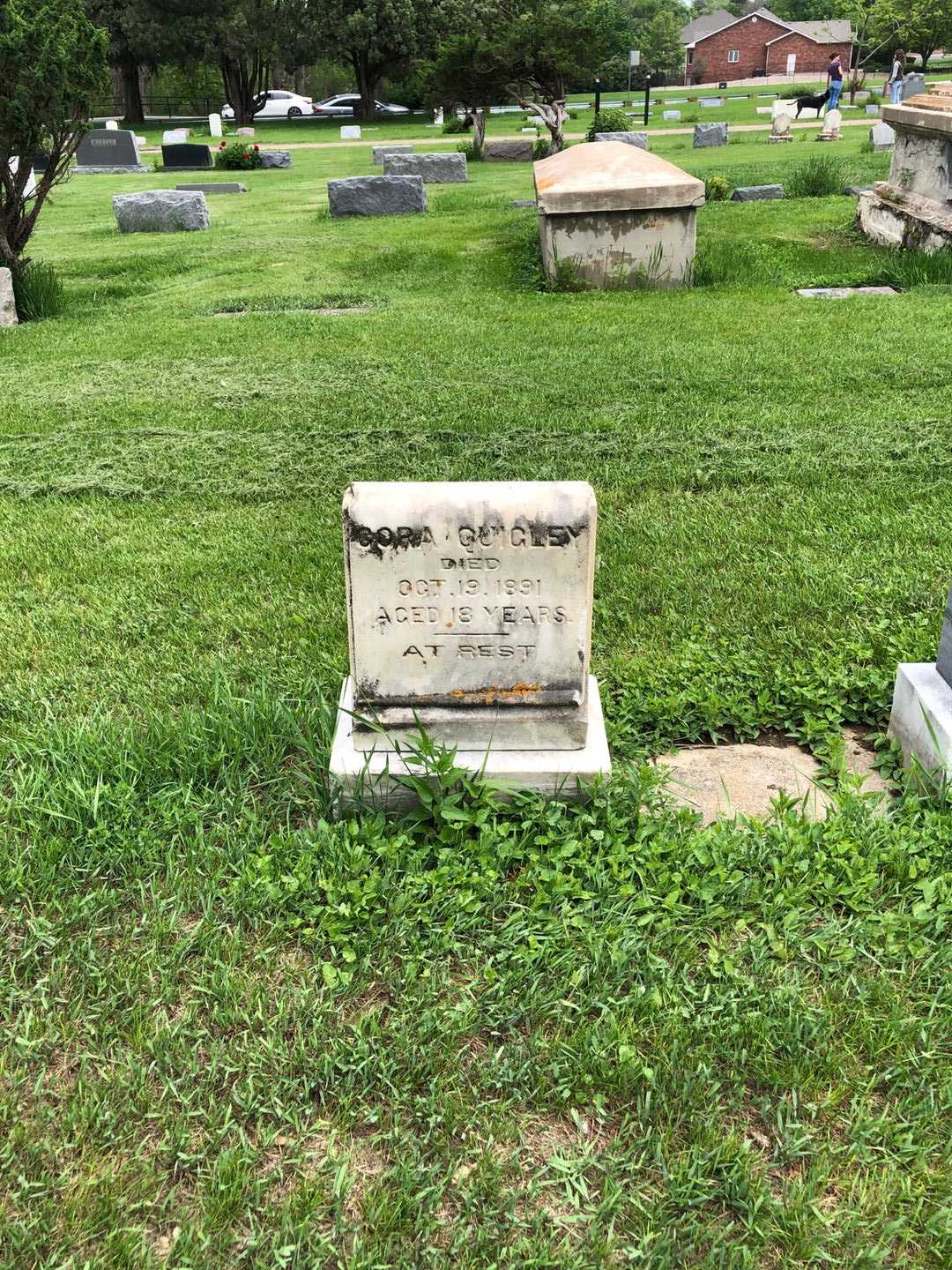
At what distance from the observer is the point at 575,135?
2906 cm

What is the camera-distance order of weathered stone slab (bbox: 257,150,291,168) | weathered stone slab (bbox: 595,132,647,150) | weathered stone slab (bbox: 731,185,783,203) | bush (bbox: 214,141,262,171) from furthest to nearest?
weathered stone slab (bbox: 257,150,291,168) → bush (bbox: 214,141,262,171) → weathered stone slab (bbox: 595,132,647,150) → weathered stone slab (bbox: 731,185,783,203)

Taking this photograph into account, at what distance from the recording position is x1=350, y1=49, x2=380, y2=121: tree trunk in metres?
42.7

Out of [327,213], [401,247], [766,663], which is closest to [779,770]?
[766,663]

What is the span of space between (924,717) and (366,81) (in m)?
47.2

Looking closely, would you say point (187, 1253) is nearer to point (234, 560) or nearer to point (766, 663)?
point (766, 663)

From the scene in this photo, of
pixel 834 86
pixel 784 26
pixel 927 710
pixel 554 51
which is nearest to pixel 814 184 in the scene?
pixel 554 51

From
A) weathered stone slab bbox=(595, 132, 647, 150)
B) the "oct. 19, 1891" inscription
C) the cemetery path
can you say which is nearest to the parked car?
the cemetery path

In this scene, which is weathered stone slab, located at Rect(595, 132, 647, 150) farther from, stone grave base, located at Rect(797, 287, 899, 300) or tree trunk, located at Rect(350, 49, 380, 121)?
tree trunk, located at Rect(350, 49, 380, 121)

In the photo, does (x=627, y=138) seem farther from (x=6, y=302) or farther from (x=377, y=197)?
(x=6, y=302)

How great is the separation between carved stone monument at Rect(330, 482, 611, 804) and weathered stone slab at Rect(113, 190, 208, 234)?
1366cm

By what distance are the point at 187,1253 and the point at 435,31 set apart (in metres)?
46.7

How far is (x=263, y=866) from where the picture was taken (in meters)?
2.45

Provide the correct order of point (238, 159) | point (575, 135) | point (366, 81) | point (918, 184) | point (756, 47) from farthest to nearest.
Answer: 1. point (756, 47)
2. point (366, 81)
3. point (575, 135)
4. point (238, 159)
5. point (918, 184)

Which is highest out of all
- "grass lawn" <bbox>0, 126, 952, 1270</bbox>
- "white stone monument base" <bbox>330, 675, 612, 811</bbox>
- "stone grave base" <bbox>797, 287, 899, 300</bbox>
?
"stone grave base" <bbox>797, 287, 899, 300</bbox>
